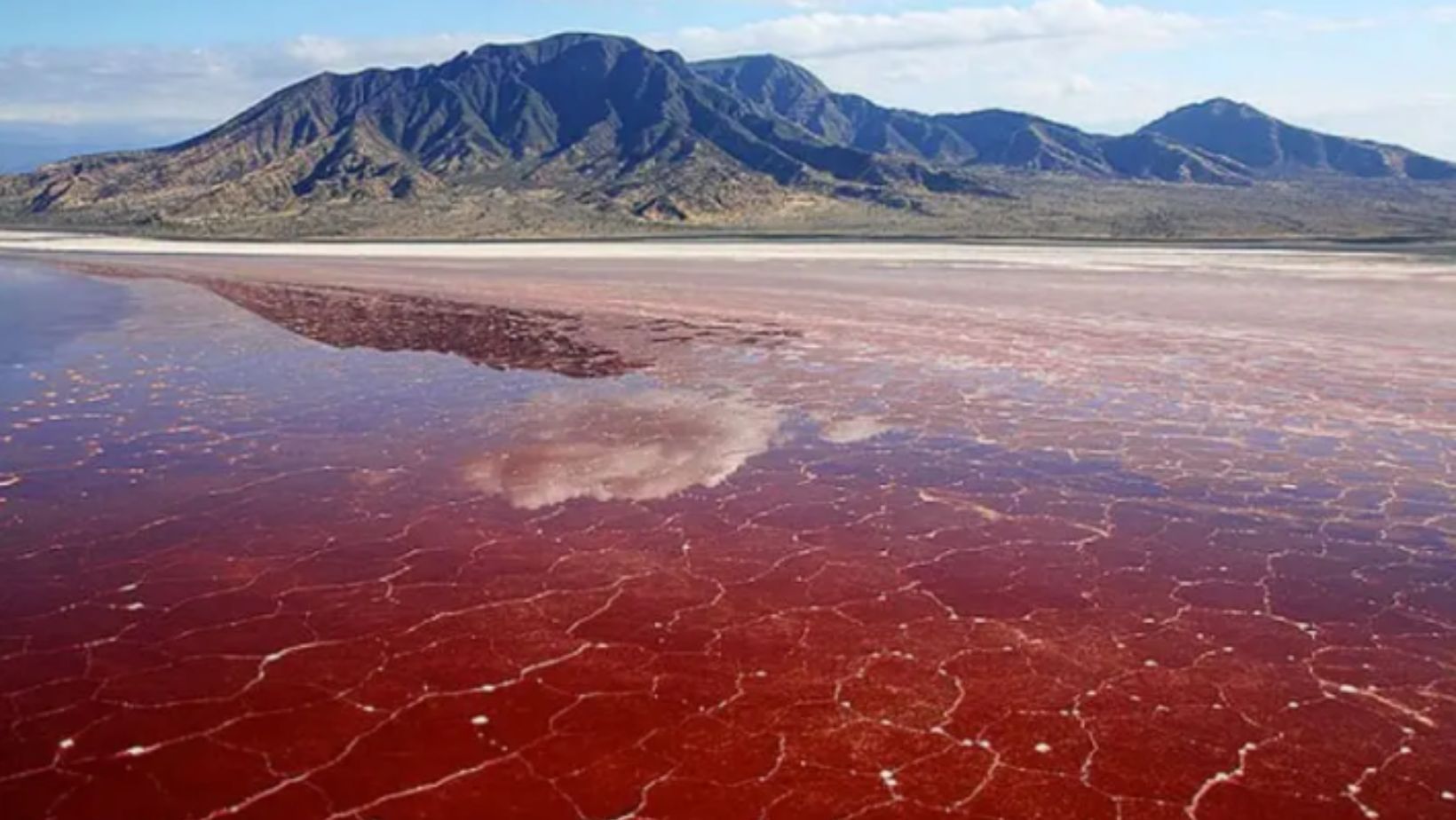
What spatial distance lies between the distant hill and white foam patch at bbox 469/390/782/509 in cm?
5199

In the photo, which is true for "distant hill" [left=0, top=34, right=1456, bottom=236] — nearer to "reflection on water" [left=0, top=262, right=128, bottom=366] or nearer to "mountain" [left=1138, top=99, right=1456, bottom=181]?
"mountain" [left=1138, top=99, right=1456, bottom=181]

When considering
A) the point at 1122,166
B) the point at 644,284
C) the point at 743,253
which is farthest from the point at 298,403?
the point at 1122,166

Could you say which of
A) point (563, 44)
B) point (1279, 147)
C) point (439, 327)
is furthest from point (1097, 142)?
point (439, 327)

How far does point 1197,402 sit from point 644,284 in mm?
20678

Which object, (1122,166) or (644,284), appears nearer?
(644,284)

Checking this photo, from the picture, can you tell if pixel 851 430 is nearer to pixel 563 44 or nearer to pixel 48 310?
pixel 48 310

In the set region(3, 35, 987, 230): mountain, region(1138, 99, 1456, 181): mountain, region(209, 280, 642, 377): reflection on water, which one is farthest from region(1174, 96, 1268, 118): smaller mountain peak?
region(209, 280, 642, 377): reflection on water

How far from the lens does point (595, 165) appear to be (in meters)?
107

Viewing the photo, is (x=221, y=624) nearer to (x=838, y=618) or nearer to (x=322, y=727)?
(x=322, y=727)

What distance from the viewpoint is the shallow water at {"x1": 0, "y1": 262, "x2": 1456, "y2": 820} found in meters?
5.95

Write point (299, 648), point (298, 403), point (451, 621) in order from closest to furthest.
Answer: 1. point (299, 648)
2. point (451, 621)
3. point (298, 403)

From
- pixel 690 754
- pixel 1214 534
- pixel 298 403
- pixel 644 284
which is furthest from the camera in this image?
pixel 644 284

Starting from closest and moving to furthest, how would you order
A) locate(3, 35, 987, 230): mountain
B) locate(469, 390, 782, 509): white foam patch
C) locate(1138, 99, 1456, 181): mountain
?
locate(469, 390, 782, 509): white foam patch < locate(3, 35, 987, 230): mountain < locate(1138, 99, 1456, 181): mountain

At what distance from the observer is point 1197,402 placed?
51.6ft
